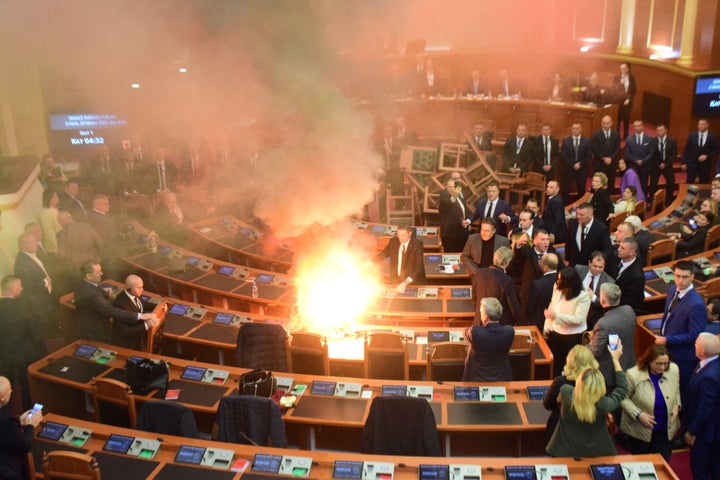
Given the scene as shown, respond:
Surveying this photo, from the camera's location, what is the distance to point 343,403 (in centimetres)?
599

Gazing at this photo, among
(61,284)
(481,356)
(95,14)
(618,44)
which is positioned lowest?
(61,284)

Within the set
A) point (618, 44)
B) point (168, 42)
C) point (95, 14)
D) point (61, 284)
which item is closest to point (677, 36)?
point (618, 44)

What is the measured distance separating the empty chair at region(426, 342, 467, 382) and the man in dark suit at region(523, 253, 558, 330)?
1.17 m

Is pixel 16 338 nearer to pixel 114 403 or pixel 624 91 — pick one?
pixel 114 403

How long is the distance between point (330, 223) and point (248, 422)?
4.88 meters

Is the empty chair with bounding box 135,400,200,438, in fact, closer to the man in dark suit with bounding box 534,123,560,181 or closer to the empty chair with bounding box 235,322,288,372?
the empty chair with bounding box 235,322,288,372

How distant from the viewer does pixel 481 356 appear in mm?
5953

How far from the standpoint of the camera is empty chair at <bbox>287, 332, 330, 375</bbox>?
22.0 ft

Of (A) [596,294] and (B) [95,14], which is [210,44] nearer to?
(B) [95,14]

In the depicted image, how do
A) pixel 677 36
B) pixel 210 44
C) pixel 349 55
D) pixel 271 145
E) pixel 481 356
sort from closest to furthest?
pixel 481 356, pixel 271 145, pixel 210 44, pixel 349 55, pixel 677 36

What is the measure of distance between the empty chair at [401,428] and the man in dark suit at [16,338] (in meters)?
3.70

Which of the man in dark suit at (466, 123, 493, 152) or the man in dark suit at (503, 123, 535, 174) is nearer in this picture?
the man in dark suit at (503, 123, 535, 174)

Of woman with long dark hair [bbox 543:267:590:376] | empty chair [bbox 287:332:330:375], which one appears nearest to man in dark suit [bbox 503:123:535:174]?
woman with long dark hair [bbox 543:267:590:376]

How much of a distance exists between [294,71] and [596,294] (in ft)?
19.2
